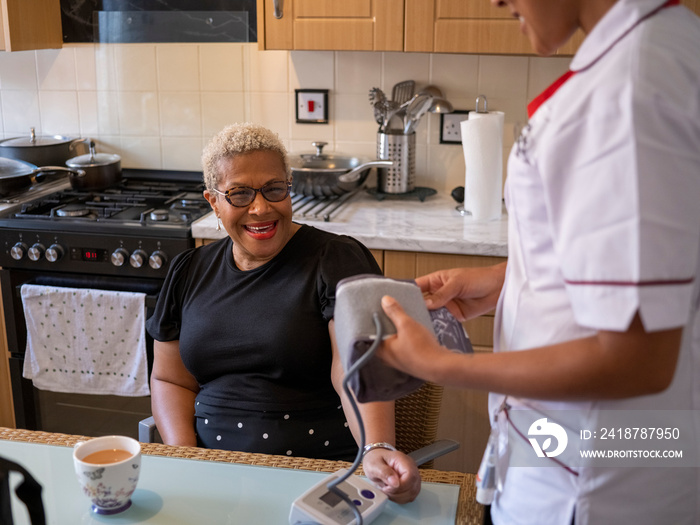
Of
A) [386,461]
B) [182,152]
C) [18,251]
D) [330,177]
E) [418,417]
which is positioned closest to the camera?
[386,461]

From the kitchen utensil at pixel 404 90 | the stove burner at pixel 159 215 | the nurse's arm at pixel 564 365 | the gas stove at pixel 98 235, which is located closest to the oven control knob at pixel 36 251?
the gas stove at pixel 98 235

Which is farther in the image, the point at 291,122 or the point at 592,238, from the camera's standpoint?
the point at 291,122

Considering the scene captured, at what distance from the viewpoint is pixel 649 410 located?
2.70ft

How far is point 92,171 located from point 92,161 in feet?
0.16

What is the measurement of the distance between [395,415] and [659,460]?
760 millimetres

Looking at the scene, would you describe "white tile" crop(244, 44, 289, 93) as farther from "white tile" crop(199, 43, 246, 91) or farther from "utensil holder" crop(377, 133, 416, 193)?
"utensil holder" crop(377, 133, 416, 193)

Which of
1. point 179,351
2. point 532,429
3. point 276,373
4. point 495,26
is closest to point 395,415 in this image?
point 276,373

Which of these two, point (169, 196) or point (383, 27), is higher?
point (383, 27)

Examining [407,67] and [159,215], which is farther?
[407,67]

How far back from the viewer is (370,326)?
0.84 metres

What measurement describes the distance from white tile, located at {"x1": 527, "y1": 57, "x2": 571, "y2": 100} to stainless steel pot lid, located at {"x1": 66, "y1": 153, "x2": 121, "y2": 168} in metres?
1.50

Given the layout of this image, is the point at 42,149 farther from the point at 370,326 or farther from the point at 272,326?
the point at 370,326

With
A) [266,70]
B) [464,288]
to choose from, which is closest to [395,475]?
[464,288]

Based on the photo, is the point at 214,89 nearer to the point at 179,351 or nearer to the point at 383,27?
the point at 383,27
